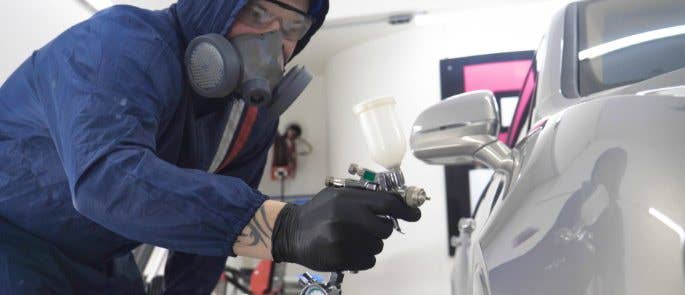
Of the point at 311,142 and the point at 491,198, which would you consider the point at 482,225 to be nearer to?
the point at 491,198

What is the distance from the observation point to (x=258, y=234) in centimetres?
82

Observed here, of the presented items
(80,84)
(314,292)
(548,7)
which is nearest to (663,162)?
(314,292)

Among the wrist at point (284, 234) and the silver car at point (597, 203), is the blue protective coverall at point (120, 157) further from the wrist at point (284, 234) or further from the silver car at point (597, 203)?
the silver car at point (597, 203)

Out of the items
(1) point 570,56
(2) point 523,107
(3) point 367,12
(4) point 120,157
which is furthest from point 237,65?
(3) point 367,12

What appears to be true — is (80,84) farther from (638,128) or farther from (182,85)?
(638,128)

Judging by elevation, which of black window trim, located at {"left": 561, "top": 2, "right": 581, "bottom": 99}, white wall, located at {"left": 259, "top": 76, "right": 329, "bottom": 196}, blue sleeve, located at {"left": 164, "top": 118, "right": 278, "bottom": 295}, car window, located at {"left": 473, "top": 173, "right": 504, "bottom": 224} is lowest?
white wall, located at {"left": 259, "top": 76, "right": 329, "bottom": 196}

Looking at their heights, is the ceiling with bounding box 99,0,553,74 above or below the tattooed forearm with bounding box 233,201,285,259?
below

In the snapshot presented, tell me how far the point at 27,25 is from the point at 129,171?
2.29 metres

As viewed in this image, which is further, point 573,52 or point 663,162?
point 573,52

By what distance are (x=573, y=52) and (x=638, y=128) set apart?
2.19 ft

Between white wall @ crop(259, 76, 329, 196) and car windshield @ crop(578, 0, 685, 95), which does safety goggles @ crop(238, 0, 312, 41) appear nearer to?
car windshield @ crop(578, 0, 685, 95)

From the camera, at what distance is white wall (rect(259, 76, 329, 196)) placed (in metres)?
6.88

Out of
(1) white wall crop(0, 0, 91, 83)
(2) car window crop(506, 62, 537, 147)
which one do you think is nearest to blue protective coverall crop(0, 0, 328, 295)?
(2) car window crop(506, 62, 537, 147)

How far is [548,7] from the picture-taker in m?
4.47
